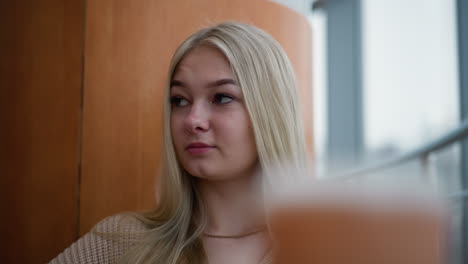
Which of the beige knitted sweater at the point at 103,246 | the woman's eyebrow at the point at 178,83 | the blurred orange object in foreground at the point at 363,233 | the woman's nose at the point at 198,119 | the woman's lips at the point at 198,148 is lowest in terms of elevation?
the beige knitted sweater at the point at 103,246

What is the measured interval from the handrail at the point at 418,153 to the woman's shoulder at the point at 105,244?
23.1 inches

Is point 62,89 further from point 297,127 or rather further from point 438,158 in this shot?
point 438,158

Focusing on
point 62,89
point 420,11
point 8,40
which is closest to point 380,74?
point 420,11

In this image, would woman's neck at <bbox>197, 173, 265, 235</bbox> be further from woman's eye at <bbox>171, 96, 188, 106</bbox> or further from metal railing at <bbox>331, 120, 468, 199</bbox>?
metal railing at <bbox>331, 120, 468, 199</bbox>

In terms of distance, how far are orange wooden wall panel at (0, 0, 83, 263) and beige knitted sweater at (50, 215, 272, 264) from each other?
0.20m

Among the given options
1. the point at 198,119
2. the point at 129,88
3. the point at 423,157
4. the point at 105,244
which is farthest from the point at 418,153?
the point at 129,88

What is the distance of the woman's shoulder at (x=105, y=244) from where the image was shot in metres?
0.67

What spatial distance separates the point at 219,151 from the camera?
1.97 feet

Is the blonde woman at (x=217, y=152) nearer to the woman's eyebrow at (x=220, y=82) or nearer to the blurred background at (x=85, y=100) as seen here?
the woman's eyebrow at (x=220, y=82)

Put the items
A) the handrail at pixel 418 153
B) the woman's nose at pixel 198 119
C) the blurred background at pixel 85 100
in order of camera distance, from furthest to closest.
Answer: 1. the blurred background at pixel 85 100
2. the woman's nose at pixel 198 119
3. the handrail at pixel 418 153

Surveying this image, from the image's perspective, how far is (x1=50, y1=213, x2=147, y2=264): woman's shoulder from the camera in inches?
26.5

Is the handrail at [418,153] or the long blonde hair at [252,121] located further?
the long blonde hair at [252,121]

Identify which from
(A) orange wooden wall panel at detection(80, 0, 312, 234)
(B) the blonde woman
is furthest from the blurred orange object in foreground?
(A) orange wooden wall panel at detection(80, 0, 312, 234)

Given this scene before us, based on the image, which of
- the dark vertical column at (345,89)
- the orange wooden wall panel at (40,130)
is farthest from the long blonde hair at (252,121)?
the dark vertical column at (345,89)
